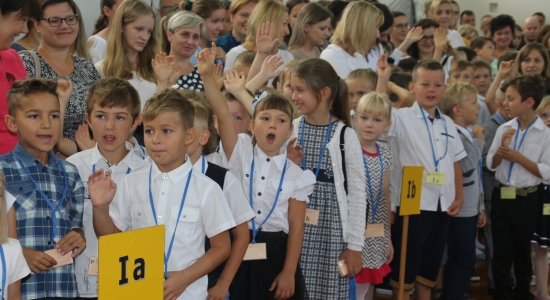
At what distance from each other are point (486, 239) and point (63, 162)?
3.59 m

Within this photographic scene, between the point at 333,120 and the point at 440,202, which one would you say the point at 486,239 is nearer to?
the point at 440,202

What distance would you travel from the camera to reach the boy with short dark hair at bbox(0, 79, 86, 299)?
7.93ft

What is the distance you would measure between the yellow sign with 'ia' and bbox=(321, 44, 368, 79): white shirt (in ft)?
9.20

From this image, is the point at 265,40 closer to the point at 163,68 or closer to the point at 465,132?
the point at 163,68

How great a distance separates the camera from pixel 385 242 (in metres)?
3.88

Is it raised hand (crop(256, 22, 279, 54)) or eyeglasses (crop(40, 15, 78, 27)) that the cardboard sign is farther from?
eyeglasses (crop(40, 15, 78, 27))

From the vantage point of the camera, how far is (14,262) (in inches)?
86.0

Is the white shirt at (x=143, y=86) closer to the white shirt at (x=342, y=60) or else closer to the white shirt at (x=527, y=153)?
the white shirt at (x=342, y=60)

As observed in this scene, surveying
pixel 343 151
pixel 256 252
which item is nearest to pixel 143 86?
pixel 343 151

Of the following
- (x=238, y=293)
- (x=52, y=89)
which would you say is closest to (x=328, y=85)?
(x=238, y=293)

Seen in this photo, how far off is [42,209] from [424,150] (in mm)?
2515

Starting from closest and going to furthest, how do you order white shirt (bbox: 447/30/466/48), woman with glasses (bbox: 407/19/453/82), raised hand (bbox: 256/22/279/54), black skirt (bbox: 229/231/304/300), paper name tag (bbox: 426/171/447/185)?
1. black skirt (bbox: 229/231/304/300)
2. raised hand (bbox: 256/22/279/54)
3. paper name tag (bbox: 426/171/447/185)
4. woman with glasses (bbox: 407/19/453/82)
5. white shirt (bbox: 447/30/466/48)

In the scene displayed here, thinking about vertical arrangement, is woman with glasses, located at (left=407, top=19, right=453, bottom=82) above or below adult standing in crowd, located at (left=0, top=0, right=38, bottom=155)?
above

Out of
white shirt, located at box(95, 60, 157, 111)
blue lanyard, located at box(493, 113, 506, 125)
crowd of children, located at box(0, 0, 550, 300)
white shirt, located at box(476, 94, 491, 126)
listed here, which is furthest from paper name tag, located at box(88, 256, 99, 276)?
white shirt, located at box(476, 94, 491, 126)
